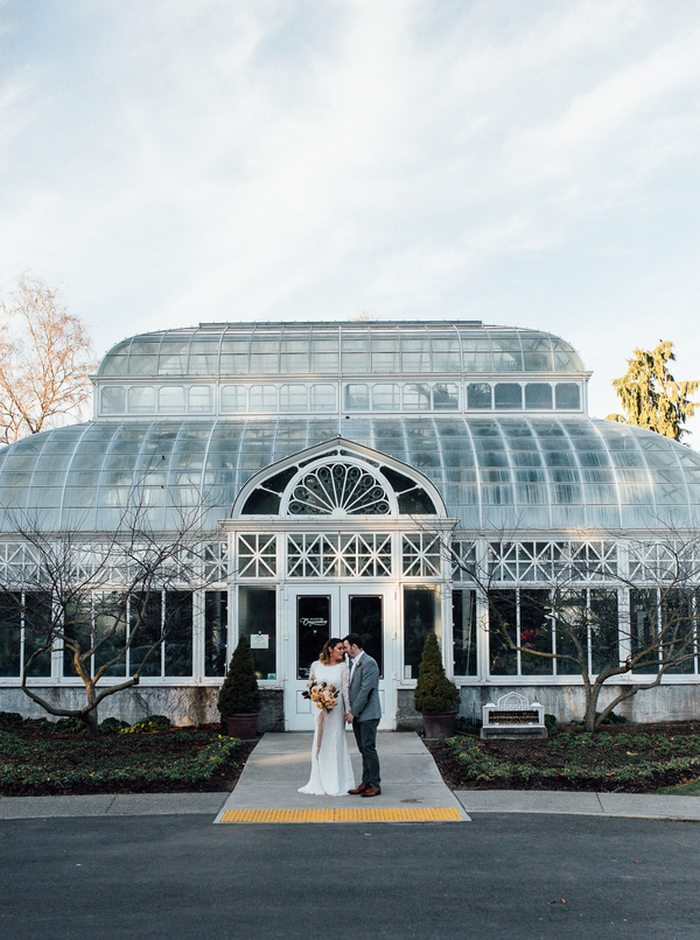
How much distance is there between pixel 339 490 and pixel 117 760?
5.80m

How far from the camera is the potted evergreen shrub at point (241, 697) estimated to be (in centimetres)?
1358

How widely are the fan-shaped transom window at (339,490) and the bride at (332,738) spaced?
4.86m

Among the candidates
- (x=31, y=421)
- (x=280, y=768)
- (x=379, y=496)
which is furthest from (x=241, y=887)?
(x=31, y=421)

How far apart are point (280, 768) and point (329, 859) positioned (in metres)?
4.14

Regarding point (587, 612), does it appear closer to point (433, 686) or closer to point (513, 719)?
point (513, 719)

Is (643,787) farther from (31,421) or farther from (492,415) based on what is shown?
(31,421)

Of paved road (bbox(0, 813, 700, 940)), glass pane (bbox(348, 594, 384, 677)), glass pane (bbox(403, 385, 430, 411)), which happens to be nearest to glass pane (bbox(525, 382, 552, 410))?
glass pane (bbox(403, 385, 430, 411))

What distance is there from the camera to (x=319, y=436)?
56.2 ft

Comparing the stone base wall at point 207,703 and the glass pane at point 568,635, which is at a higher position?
the glass pane at point 568,635

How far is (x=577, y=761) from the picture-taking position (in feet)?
37.0

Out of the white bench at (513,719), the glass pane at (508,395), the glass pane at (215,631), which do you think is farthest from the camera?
the glass pane at (508,395)

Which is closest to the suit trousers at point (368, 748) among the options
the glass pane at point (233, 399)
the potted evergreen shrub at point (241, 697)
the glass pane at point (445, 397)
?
the potted evergreen shrub at point (241, 697)

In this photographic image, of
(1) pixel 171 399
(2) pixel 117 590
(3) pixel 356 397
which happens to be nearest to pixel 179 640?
(2) pixel 117 590

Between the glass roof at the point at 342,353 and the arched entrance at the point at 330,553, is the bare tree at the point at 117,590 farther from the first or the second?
the glass roof at the point at 342,353
